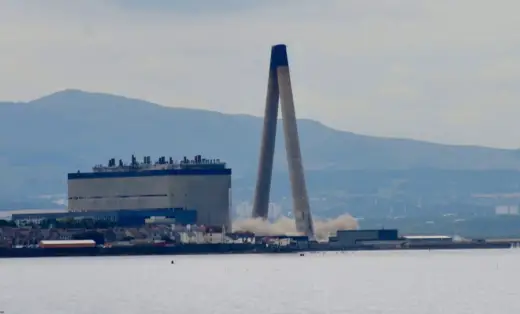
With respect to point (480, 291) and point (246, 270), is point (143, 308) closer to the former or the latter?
point (480, 291)

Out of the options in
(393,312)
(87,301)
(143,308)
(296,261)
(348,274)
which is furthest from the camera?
(296,261)

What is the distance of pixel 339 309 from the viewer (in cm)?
10344

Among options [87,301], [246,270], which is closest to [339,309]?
[87,301]

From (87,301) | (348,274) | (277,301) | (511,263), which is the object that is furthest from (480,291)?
(511,263)

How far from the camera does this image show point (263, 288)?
129m

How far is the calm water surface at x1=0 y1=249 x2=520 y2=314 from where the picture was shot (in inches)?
4168

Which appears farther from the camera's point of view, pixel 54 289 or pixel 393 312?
pixel 54 289

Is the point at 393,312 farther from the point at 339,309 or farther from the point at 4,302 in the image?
the point at 4,302

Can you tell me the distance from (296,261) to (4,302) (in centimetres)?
8520

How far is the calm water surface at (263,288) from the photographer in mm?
105875

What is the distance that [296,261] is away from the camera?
199 meters

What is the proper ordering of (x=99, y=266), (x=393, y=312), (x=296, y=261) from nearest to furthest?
(x=393, y=312) → (x=99, y=266) → (x=296, y=261)

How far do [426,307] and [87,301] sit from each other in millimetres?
22616

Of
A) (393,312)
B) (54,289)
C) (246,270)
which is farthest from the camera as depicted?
(246,270)
